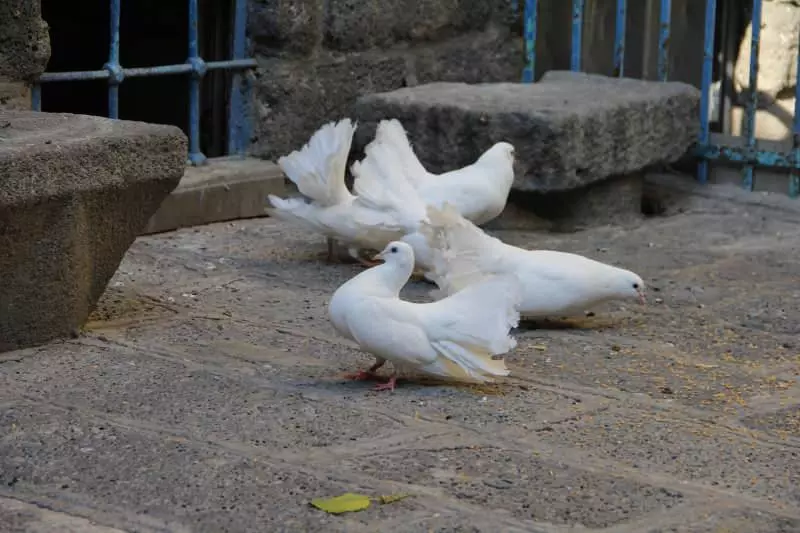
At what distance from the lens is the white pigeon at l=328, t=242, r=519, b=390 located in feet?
12.4

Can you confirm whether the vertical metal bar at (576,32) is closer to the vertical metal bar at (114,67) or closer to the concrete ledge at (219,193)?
the concrete ledge at (219,193)

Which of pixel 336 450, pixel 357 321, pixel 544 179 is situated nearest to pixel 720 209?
pixel 544 179

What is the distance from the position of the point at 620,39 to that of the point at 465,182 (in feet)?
5.85

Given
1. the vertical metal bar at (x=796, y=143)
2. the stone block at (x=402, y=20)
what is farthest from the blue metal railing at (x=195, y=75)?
the vertical metal bar at (x=796, y=143)

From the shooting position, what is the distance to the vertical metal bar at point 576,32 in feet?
21.8

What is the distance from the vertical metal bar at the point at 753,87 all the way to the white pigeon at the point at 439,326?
9.59 feet

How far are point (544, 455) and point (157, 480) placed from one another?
0.86 metres

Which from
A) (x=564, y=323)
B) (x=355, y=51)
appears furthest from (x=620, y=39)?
(x=564, y=323)

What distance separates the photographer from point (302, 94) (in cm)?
639

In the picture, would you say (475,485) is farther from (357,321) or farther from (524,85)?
(524,85)

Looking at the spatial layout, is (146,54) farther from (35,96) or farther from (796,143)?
(796,143)

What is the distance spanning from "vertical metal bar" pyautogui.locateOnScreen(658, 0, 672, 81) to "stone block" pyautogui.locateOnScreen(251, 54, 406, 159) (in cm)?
123

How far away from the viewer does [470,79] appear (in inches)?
275

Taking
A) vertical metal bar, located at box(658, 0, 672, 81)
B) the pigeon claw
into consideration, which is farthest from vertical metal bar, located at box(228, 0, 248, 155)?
the pigeon claw
